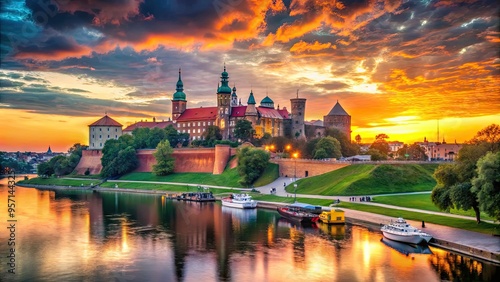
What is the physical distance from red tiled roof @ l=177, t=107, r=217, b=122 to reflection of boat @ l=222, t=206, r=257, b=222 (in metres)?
70.8

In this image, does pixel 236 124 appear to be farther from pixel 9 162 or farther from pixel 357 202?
pixel 9 162

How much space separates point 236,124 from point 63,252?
76495mm

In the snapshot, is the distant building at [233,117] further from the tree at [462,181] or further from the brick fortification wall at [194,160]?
the tree at [462,181]

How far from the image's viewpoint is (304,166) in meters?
76.1

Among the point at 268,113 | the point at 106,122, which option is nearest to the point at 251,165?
the point at 268,113

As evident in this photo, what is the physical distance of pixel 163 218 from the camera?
164 ft

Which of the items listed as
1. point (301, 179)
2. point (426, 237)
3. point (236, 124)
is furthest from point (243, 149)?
point (426, 237)

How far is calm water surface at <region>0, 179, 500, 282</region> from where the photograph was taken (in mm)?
27703

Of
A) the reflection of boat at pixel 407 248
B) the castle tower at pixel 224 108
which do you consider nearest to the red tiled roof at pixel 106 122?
the castle tower at pixel 224 108

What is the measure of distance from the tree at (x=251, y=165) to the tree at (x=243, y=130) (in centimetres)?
2774

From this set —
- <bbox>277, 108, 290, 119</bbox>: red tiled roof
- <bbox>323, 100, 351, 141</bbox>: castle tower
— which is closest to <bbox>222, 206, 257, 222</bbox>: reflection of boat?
<bbox>277, 108, 290, 119</bbox>: red tiled roof

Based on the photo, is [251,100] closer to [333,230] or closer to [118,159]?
[118,159]

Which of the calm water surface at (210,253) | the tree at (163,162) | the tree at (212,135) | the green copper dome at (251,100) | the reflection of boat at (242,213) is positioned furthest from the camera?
the green copper dome at (251,100)

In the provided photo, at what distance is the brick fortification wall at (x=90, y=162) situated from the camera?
367ft
